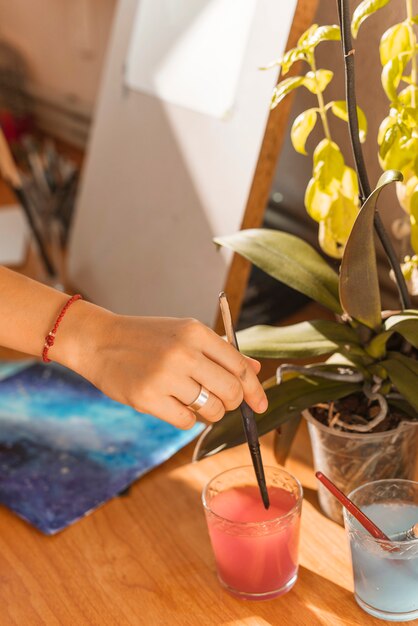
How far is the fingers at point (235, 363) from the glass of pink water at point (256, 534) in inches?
4.0

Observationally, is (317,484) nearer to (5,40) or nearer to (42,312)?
(42,312)

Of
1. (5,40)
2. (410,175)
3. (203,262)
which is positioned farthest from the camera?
(5,40)

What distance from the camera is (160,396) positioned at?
57 centimetres

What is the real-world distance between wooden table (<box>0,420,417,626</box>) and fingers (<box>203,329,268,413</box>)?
17cm

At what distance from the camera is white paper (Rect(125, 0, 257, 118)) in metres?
0.96

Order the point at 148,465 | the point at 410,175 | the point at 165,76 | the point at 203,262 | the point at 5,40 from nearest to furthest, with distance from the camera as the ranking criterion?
the point at 410,175, the point at 148,465, the point at 203,262, the point at 165,76, the point at 5,40

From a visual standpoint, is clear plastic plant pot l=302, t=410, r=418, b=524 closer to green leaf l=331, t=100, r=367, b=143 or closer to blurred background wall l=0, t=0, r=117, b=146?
green leaf l=331, t=100, r=367, b=143

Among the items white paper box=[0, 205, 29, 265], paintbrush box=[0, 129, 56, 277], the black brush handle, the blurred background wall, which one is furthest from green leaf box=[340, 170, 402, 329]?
the blurred background wall

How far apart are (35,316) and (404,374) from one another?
0.94ft

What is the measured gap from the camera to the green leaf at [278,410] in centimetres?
68

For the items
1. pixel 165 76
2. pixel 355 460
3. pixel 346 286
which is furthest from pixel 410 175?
pixel 165 76

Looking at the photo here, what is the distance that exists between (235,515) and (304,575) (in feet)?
0.26

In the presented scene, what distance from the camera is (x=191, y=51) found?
105 centimetres

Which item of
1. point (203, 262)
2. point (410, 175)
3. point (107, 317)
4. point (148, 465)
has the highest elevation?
point (410, 175)
